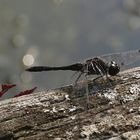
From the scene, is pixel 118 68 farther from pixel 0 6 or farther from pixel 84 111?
pixel 0 6

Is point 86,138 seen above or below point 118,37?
below

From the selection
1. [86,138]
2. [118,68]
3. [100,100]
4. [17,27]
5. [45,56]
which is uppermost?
[17,27]

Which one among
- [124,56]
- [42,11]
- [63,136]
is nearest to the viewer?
[63,136]

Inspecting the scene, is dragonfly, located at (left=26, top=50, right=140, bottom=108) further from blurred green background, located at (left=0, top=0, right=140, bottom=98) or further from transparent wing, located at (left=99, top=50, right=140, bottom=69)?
blurred green background, located at (left=0, top=0, right=140, bottom=98)

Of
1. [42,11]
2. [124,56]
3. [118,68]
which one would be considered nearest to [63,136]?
[118,68]

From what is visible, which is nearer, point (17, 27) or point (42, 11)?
point (17, 27)

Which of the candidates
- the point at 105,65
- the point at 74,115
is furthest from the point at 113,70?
the point at 74,115

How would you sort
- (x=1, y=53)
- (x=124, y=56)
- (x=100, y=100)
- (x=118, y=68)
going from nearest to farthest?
1. (x=100, y=100)
2. (x=118, y=68)
3. (x=124, y=56)
4. (x=1, y=53)
